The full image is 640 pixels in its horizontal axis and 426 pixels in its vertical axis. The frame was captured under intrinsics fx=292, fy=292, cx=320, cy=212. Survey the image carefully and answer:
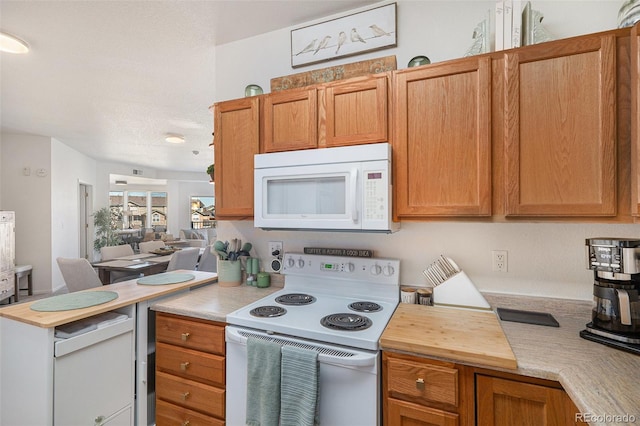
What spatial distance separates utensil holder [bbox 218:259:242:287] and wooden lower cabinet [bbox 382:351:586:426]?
4.12ft

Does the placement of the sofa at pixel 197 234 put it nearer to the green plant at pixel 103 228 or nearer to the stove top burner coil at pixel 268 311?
the green plant at pixel 103 228

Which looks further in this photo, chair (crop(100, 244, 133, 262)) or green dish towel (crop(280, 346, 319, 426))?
chair (crop(100, 244, 133, 262))

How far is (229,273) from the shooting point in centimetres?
209

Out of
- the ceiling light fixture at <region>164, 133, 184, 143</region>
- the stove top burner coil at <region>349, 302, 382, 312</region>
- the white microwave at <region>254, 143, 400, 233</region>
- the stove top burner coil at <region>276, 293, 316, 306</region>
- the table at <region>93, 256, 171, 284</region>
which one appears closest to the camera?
the white microwave at <region>254, 143, 400, 233</region>

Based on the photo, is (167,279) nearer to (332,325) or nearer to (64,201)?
(332,325)

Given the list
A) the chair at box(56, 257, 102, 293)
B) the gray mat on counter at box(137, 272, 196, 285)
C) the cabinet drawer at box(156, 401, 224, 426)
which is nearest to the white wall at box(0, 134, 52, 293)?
the chair at box(56, 257, 102, 293)

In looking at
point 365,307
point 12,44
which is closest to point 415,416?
point 365,307

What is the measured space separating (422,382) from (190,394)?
1.22 metres

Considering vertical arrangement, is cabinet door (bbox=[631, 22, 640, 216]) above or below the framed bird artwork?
below

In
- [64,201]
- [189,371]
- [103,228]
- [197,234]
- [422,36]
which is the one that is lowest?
[189,371]

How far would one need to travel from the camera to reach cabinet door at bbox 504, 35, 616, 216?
3.73 ft

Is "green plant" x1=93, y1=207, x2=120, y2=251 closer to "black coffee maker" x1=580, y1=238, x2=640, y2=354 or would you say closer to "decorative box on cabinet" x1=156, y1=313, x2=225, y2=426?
"decorative box on cabinet" x1=156, y1=313, x2=225, y2=426

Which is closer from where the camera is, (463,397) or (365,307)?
(463,397)

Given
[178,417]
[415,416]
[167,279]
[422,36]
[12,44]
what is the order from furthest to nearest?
[167,279] < [12,44] < [422,36] < [178,417] < [415,416]
